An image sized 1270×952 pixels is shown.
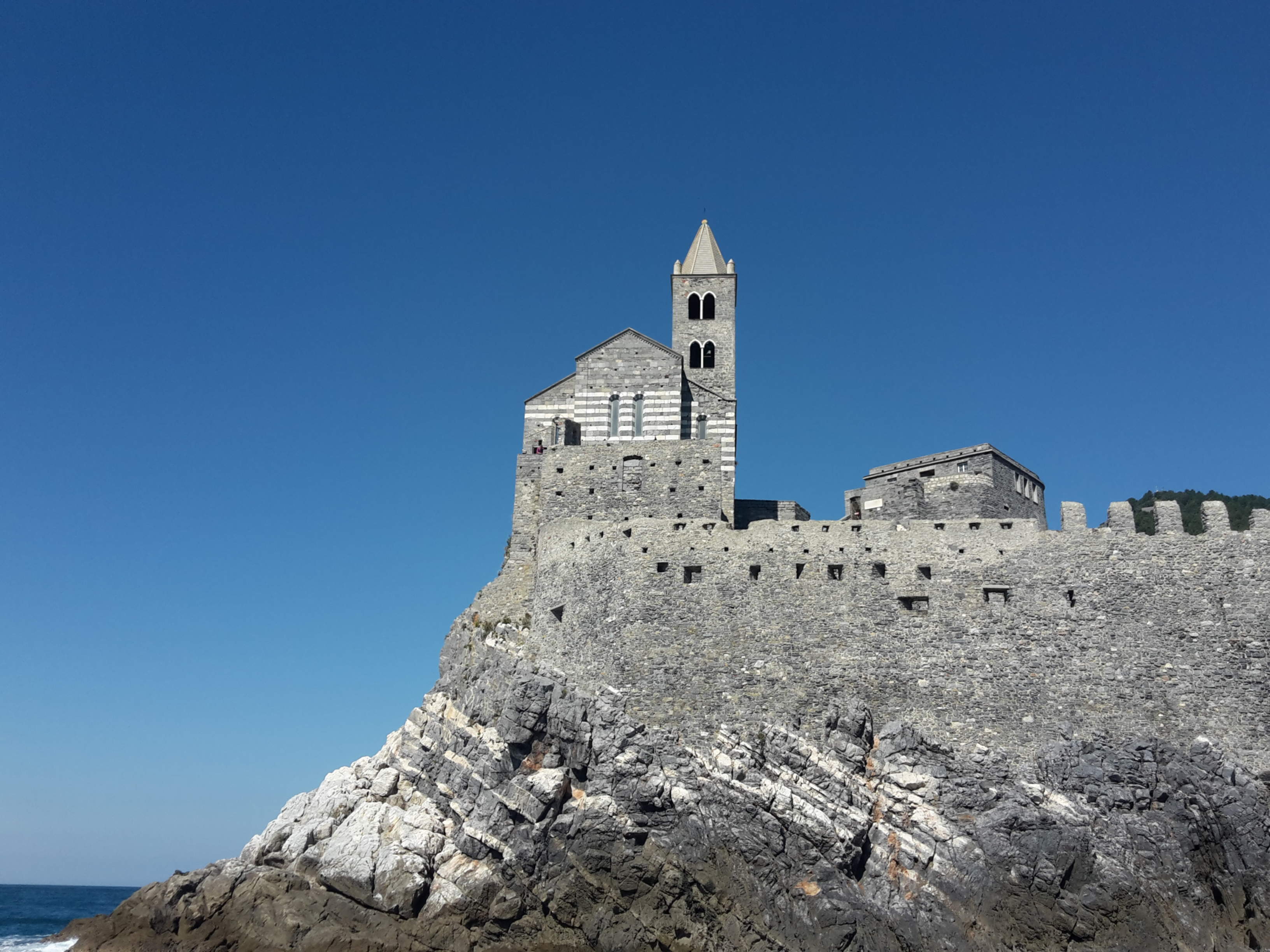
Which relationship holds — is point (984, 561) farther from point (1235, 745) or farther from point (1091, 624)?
point (1235, 745)

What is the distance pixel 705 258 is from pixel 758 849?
100 ft

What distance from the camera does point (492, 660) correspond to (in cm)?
4181

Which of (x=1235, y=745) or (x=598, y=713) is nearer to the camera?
(x=1235, y=745)

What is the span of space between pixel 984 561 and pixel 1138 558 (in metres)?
5.07

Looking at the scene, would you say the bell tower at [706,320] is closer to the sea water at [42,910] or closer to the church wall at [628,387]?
the church wall at [628,387]

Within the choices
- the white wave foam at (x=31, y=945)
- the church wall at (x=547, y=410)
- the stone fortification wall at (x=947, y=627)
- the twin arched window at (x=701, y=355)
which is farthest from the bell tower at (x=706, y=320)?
the white wave foam at (x=31, y=945)

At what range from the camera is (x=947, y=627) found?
38219 mm

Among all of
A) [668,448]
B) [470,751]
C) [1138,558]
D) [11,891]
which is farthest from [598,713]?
[11,891]

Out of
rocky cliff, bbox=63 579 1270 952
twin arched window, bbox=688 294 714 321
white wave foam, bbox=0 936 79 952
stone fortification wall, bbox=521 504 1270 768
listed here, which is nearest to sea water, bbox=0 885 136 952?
white wave foam, bbox=0 936 79 952

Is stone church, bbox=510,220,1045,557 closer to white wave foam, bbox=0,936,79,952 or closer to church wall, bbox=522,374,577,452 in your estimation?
church wall, bbox=522,374,577,452

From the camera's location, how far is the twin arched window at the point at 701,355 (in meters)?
52.4

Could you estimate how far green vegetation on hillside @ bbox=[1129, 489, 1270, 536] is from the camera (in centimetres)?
6378

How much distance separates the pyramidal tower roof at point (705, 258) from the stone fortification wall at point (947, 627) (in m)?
17.2

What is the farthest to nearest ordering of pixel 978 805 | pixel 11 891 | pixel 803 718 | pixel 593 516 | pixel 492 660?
pixel 11 891, pixel 593 516, pixel 492 660, pixel 803 718, pixel 978 805
